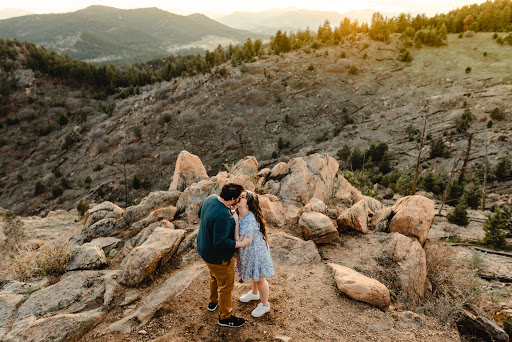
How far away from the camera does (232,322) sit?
4.36 meters

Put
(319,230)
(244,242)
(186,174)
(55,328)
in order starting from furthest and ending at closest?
(186,174) → (319,230) → (55,328) → (244,242)

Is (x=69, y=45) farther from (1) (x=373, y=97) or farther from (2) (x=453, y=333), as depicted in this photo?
(2) (x=453, y=333)

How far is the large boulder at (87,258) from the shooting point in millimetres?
6344

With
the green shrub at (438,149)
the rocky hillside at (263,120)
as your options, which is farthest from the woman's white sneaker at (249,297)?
the green shrub at (438,149)

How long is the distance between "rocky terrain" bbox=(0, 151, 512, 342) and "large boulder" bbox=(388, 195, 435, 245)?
0.03 metres

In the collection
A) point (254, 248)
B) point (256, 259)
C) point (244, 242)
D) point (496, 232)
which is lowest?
point (496, 232)

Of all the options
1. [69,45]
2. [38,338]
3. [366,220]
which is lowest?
[366,220]

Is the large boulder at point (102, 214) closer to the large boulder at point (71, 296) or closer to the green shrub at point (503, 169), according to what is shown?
the large boulder at point (71, 296)

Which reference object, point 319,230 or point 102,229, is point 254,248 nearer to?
point 319,230

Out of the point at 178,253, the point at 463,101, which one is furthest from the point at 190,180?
the point at 463,101

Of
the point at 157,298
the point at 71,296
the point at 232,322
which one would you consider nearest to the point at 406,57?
the point at 232,322

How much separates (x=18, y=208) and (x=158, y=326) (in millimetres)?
37606

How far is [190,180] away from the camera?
11.7 meters

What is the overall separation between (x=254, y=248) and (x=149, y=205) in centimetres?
679
